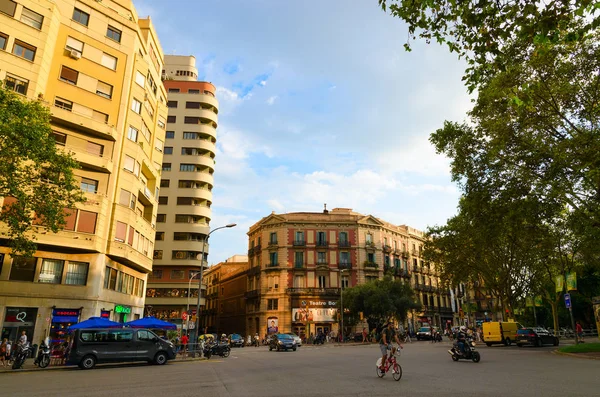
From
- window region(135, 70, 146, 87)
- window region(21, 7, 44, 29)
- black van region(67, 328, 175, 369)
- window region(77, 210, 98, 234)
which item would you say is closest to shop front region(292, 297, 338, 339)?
window region(77, 210, 98, 234)

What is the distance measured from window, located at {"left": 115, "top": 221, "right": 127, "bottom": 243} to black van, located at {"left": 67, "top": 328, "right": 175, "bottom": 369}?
11.2 meters

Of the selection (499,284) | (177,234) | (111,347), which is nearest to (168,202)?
(177,234)

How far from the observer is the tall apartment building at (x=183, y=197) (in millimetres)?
52875

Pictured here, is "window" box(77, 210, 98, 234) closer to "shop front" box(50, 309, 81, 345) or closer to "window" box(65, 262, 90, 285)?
"window" box(65, 262, 90, 285)

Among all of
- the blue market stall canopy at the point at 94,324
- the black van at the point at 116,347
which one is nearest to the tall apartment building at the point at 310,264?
the black van at the point at 116,347

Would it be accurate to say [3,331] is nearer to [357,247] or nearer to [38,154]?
[38,154]

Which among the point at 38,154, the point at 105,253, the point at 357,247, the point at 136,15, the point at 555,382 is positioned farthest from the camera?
the point at 357,247

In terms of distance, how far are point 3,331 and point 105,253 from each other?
7.15m

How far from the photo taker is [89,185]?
93.8 feet

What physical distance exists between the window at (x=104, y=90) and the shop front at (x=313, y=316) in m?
34.6

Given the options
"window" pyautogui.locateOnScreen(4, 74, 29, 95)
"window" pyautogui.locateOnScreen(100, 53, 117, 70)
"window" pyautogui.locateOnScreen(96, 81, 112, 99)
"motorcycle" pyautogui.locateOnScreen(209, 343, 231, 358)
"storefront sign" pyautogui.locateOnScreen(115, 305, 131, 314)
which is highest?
"window" pyautogui.locateOnScreen(100, 53, 117, 70)

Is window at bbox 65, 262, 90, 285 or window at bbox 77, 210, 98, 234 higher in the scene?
window at bbox 77, 210, 98, 234

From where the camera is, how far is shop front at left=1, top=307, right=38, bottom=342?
24594mm

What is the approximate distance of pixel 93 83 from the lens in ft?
98.3
